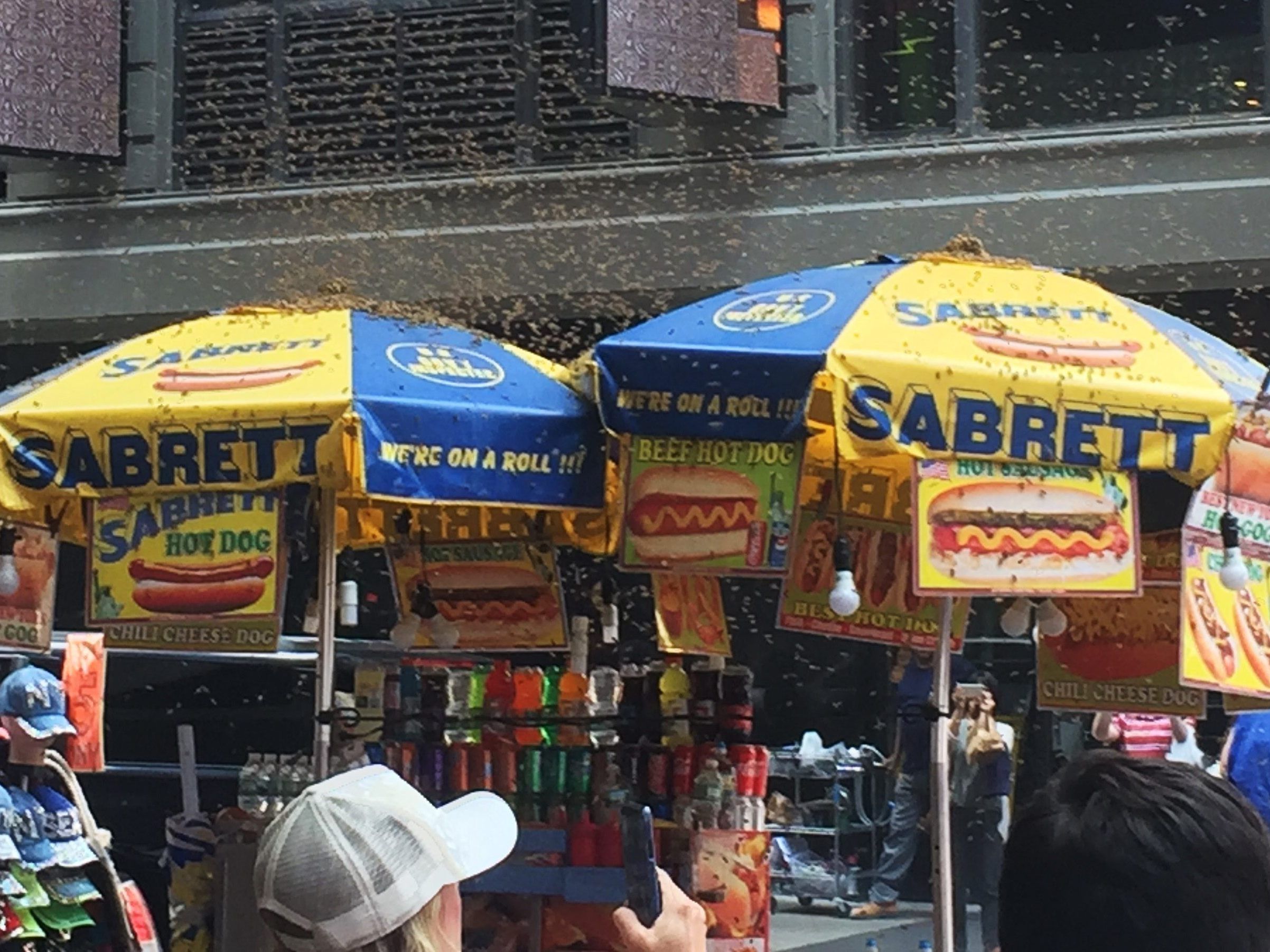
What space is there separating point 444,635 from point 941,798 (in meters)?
2.09

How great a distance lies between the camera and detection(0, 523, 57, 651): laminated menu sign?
5969 mm

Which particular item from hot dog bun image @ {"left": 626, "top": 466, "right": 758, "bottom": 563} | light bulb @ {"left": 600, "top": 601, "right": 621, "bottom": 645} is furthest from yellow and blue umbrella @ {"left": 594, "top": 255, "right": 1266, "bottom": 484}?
light bulb @ {"left": 600, "top": 601, "right": 621, "bottom": 645}

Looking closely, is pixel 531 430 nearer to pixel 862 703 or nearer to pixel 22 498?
pixel 22 498

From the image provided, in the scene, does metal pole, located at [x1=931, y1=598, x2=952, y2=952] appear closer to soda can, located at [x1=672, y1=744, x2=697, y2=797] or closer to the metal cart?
soda can, located at [x1=672, y1=744, x2=697, y2=797]

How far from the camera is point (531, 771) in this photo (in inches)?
244

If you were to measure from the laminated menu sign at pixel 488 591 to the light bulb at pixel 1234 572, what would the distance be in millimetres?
2425

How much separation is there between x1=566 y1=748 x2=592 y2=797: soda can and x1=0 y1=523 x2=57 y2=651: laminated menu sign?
1.63 m

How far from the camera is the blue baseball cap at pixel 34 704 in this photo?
6.67 meters

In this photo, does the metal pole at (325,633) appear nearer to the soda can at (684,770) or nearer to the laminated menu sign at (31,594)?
the laminated menu sign at (31,594)

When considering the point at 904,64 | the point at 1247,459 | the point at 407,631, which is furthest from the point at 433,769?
the point at 904,64

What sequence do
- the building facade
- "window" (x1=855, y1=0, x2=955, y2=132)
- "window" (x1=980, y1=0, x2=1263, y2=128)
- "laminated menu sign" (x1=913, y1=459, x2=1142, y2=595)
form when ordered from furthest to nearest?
"window" (x1=855, y1=0, x2=955, y2=132) < "window" (x1=980, y1=0, x2=1263, y2=128) < the building facade < "laminated menu sign" (x1=913, y1=459, x2=1142, y2=595)

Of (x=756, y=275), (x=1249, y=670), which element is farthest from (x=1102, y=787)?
(x=756, y=275)

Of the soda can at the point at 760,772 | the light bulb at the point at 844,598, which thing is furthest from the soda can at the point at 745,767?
the light bulb at the point at 844,598

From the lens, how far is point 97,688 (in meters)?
8.48
